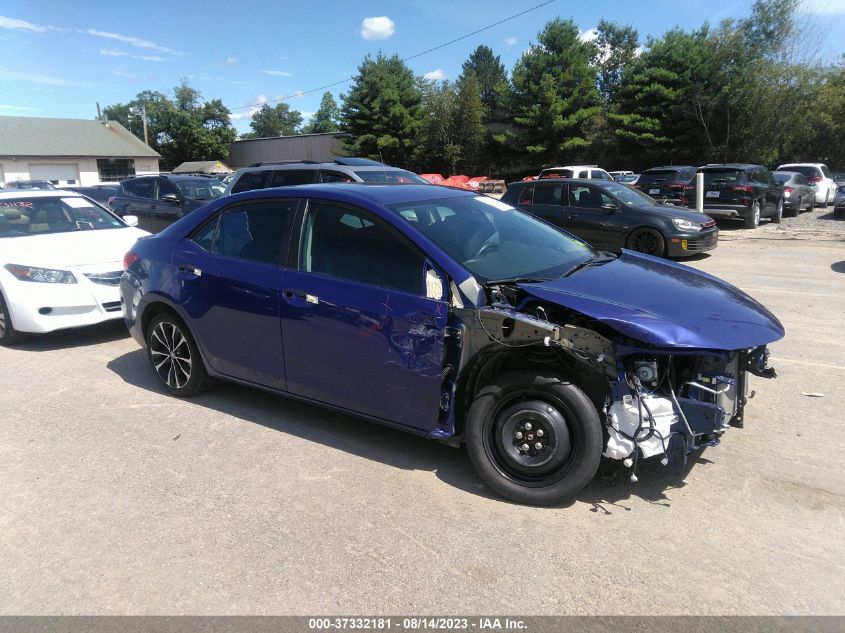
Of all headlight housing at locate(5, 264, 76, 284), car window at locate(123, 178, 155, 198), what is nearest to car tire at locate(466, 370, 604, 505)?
headlight housing at locate(5, 264, 76, 284)

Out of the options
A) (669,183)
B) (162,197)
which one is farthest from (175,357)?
(669,183)

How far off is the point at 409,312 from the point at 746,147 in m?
40.7

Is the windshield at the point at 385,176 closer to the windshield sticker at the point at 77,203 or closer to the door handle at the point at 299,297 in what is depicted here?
the windshield sticker at the point at 77,203

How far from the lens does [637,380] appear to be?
3.22m

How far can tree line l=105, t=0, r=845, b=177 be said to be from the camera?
34.3m

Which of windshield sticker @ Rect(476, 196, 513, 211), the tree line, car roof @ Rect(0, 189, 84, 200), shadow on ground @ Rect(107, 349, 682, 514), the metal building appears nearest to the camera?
→ shadow on ground @ Rect(107, 349, 682, 514)

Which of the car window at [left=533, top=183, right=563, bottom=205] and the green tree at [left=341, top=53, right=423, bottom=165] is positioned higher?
the green tree at [left=341, top=53, right=423, bottom=165]

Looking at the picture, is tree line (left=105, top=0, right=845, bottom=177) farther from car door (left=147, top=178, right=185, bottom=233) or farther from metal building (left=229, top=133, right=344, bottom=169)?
car door (left=147, top=178, right=185, bottom=233)

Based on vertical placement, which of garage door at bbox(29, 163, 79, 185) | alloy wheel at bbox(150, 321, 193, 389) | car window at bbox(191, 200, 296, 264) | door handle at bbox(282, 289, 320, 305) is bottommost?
alloy wheel at bbox(150, 321, 193, 389)

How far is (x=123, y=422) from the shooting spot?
15.3ft

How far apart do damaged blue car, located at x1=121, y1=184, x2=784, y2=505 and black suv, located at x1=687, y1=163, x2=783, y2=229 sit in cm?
1409

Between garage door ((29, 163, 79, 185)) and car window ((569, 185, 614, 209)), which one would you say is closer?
car window ((569, 185, 614, 209))

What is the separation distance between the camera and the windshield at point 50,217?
24.3 ft

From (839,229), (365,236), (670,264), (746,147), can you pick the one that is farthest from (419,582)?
(746,147)
